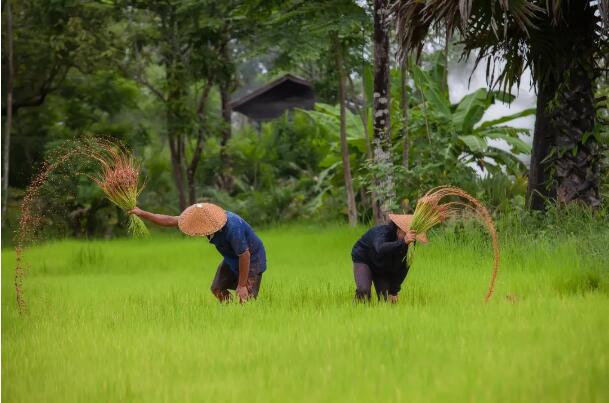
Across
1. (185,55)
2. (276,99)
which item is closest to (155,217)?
(185,55)

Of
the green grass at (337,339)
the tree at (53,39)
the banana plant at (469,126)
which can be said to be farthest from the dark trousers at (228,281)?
the tree at (53,39)

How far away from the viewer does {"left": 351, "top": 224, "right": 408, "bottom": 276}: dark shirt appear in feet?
17.6

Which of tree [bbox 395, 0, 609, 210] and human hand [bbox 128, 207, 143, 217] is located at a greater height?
tree [bbox 395, 0, 609, 210]

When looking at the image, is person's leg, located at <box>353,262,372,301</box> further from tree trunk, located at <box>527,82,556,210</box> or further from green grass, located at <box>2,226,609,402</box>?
tree trunk, located at <box>527,82,556,210</box>

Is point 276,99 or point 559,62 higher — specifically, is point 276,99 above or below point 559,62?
above

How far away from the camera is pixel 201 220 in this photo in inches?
217

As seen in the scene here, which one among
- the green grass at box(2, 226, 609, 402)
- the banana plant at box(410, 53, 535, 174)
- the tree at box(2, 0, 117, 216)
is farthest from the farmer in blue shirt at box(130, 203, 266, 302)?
the tree at box(2, 0, 117, 216)

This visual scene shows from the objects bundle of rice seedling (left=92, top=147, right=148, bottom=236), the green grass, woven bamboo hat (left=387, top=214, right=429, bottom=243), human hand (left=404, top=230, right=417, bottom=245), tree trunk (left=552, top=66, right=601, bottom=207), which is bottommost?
the green grass

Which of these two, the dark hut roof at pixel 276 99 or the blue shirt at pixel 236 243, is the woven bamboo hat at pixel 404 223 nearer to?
the blue shirt at pixel 236 243

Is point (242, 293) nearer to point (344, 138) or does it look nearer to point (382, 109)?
point (382, 109)

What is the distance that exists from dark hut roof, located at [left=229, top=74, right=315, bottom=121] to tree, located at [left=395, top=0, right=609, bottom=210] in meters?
14.0

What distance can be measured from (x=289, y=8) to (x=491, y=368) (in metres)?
9.20

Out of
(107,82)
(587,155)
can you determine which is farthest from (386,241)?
(107,82)

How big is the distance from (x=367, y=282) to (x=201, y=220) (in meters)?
1.13
